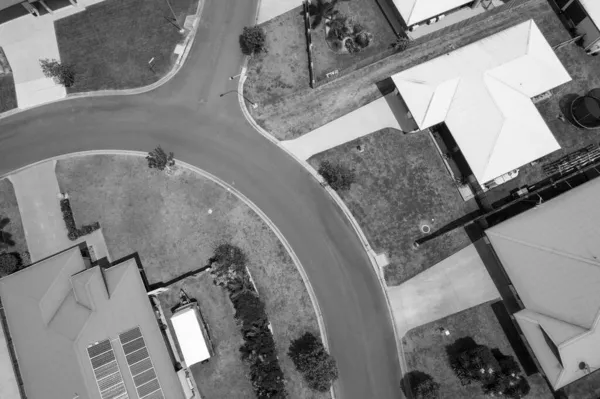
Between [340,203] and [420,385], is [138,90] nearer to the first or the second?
[340,203]

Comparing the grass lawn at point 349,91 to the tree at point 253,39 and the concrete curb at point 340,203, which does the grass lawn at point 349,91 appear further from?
the tree at point 253,39

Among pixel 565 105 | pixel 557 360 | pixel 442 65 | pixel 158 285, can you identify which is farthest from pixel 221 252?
pixel 565 105

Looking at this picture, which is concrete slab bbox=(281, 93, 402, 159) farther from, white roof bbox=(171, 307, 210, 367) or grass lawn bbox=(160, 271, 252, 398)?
white roof bbox=(171, 307, 210, 367)

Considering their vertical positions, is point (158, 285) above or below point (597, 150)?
above

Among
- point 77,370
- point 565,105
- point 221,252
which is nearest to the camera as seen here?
point 77,370

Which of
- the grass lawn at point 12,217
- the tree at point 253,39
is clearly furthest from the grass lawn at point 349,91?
the grass lawn at point 12,217

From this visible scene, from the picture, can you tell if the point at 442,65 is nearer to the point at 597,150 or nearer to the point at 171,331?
the point at 597,150
